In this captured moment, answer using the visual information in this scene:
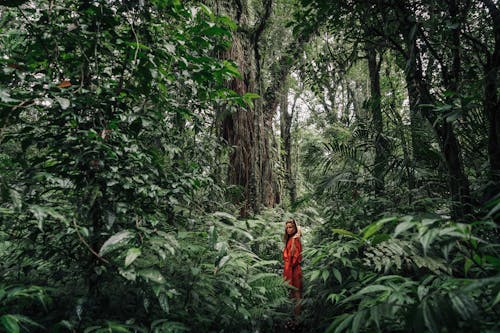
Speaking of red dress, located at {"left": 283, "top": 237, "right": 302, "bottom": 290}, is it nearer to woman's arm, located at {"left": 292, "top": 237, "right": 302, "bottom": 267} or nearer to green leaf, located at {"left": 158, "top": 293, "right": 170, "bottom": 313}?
woman's arm, located at {"left": 292, "top": 237, "right": 302, "bottom": 267}

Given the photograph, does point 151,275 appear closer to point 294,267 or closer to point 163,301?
point 163,301

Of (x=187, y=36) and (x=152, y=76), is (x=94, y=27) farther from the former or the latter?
(x=187, y=36)

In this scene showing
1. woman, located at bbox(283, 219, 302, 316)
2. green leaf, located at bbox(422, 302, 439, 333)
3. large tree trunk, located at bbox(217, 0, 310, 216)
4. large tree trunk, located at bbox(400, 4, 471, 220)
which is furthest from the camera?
large tree trunk, located at bbox(217, 0, 310, 216)

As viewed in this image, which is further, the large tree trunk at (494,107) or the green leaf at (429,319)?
the large tree trunk at (494,107)

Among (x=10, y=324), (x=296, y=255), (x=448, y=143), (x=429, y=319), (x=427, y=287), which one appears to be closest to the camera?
(x=429, y=319)

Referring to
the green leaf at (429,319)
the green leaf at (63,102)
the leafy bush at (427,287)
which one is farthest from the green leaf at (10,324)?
the green leaf at (429,319)

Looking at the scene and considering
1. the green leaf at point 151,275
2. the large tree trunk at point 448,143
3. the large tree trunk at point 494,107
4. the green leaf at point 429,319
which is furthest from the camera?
the large tree trunk at point 448,143

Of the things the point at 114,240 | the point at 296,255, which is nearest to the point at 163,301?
the point at 114,240

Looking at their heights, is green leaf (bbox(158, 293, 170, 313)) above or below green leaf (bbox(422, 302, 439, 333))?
below

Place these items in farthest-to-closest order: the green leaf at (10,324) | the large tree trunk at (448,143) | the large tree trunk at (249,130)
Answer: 1. the large tree trunk at (249,130)
2. the large tree trunk at (448,143)
3. the green leaf at (10,324)

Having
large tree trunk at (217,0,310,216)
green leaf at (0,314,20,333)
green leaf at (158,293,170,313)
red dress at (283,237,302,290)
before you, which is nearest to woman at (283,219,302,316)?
red dress at (283,237,302,290)

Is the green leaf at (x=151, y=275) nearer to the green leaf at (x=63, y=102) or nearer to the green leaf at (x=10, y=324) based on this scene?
the green leaf at (x=10, y=324)

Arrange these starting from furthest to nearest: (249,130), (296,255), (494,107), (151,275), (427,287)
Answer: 1. (249,130)
2. (296,255)
3. (494,107)
4. (151,275)
5. (427,287)

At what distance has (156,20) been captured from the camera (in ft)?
7.64
